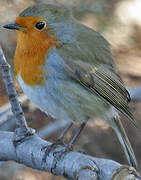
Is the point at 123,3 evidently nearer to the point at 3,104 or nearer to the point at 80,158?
the point at 3,104

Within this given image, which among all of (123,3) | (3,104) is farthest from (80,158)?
(123,3)

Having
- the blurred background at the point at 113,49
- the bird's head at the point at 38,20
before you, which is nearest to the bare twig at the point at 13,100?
the bird's head at the point at 38,20

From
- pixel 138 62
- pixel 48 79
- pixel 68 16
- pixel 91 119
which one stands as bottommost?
pixel 138 62

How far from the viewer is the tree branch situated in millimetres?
2539

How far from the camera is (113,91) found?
3305 millimetres

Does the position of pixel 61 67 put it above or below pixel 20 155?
above

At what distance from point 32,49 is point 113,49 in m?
2.46

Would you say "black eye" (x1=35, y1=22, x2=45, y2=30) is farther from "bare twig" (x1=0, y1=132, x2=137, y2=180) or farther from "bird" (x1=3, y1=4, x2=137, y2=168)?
"bare twig" (x1=0, y1=132, x2=137, y2=180)

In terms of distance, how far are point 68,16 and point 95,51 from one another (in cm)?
31

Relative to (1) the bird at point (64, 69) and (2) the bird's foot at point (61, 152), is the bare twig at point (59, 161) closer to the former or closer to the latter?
(2) the bird's foot at point (61, 152)

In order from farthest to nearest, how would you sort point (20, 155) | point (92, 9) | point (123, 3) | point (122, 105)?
point (123, 3) → point (92, 9) → point (122, 105) → point (20, 155)

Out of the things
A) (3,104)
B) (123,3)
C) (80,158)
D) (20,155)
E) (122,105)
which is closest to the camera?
(80,158)

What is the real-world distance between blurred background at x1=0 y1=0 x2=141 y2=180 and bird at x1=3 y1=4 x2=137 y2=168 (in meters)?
1.34

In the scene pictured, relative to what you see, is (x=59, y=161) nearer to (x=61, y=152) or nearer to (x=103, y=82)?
(x=61, y=152)
